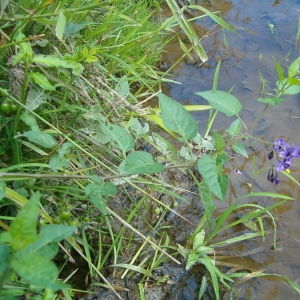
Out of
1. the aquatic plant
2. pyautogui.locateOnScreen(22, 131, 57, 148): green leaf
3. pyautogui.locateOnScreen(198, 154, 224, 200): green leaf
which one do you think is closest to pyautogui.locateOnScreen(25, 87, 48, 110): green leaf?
the aquatic plant

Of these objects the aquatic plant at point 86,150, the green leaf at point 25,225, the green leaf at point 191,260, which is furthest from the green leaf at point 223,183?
the green leaf at point 191,260

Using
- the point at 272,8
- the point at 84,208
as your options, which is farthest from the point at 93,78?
the point at 272,8

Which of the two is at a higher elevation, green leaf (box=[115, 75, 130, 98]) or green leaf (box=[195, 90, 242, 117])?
green leaf (box=[195, 90, 242, 117])

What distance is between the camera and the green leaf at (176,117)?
1.05m

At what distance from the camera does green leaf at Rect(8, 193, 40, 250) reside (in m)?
0.71

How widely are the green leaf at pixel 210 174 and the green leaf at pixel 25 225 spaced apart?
386mm

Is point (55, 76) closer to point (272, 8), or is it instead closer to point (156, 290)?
point (156, 290)

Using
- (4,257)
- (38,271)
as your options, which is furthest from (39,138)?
(38,271)

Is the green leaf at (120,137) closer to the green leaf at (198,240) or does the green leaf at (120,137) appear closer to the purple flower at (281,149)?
the purple flower at (281,149)

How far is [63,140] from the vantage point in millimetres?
1546

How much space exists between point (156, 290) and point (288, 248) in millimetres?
625

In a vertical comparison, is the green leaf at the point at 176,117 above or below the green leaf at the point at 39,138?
above

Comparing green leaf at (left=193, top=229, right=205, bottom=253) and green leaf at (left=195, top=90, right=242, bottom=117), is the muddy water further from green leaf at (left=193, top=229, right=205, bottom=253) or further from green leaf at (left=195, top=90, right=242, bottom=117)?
green leaf at (left=195, top=90, right=242, bottom=117)

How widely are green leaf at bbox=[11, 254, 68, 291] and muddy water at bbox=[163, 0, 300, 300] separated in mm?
1105
